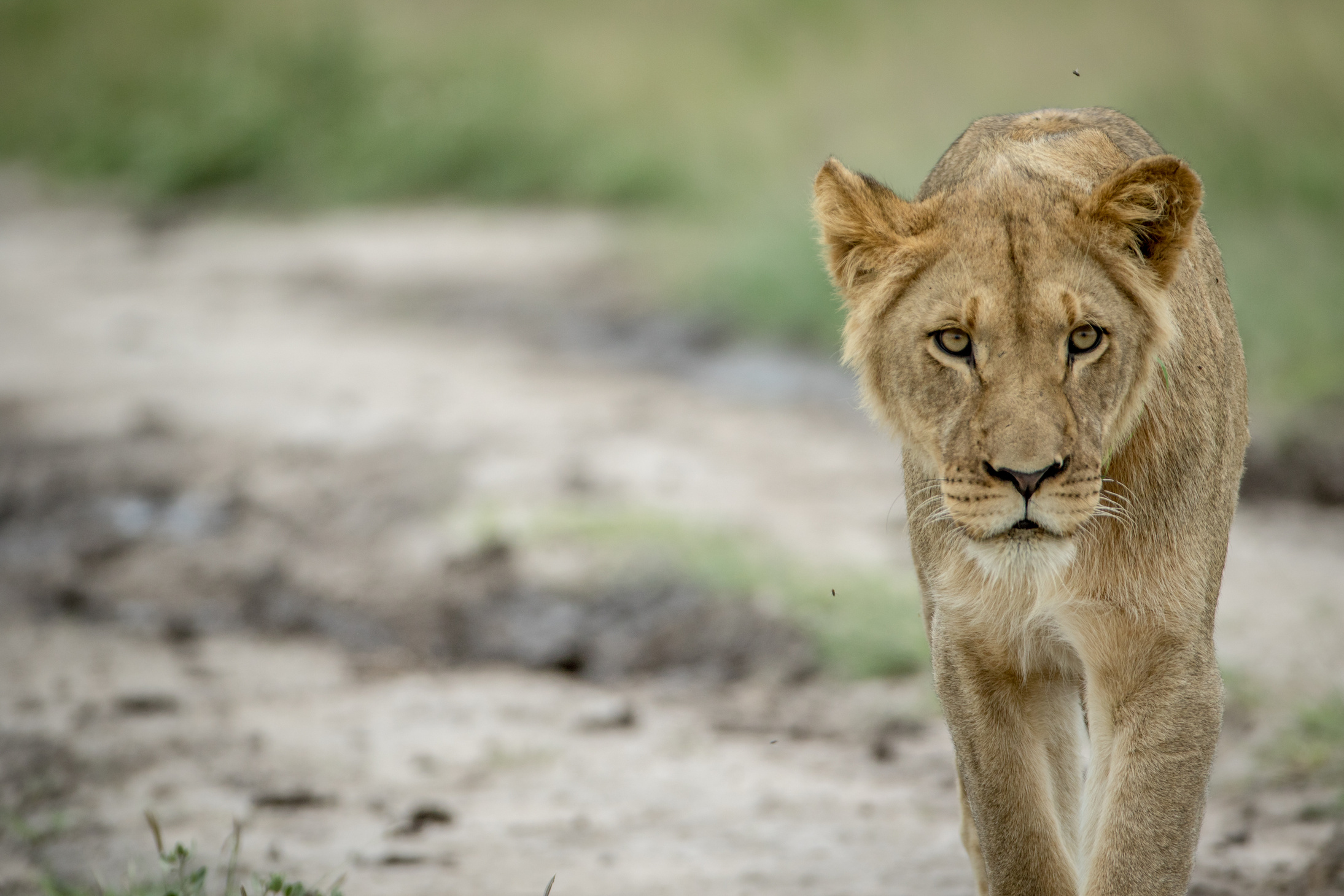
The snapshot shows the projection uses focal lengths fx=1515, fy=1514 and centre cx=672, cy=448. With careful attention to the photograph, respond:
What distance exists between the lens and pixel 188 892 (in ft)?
9.33

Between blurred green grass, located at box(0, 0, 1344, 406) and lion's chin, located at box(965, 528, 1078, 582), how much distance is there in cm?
424

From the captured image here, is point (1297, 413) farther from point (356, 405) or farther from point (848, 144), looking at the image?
point (848, 144)

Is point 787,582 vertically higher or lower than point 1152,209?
lower

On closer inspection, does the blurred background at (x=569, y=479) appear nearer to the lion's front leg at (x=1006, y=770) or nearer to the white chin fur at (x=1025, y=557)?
the lion's front leg at (x=1006, y=770)

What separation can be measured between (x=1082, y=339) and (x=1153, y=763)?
74 centimetres

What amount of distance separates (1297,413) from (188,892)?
16.3 ft

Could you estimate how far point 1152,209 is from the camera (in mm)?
2602

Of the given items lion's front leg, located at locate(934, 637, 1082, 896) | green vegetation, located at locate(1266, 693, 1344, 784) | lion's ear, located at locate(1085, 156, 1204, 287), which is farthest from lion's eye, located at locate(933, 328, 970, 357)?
green vegetation, located at locate(1266, 693, 1344, 784)

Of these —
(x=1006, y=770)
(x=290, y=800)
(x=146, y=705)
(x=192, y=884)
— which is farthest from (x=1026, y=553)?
(x=146, y=705)

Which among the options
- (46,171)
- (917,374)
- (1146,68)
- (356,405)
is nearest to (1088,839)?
(917,374)

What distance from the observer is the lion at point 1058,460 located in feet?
8.29

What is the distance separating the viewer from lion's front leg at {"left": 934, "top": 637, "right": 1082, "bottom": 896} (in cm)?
281

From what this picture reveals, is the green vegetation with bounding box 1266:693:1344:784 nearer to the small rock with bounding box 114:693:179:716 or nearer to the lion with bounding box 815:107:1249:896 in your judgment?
the lion with bounding box 815:107:1249:896

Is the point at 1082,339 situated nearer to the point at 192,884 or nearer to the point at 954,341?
the point at 954,341
